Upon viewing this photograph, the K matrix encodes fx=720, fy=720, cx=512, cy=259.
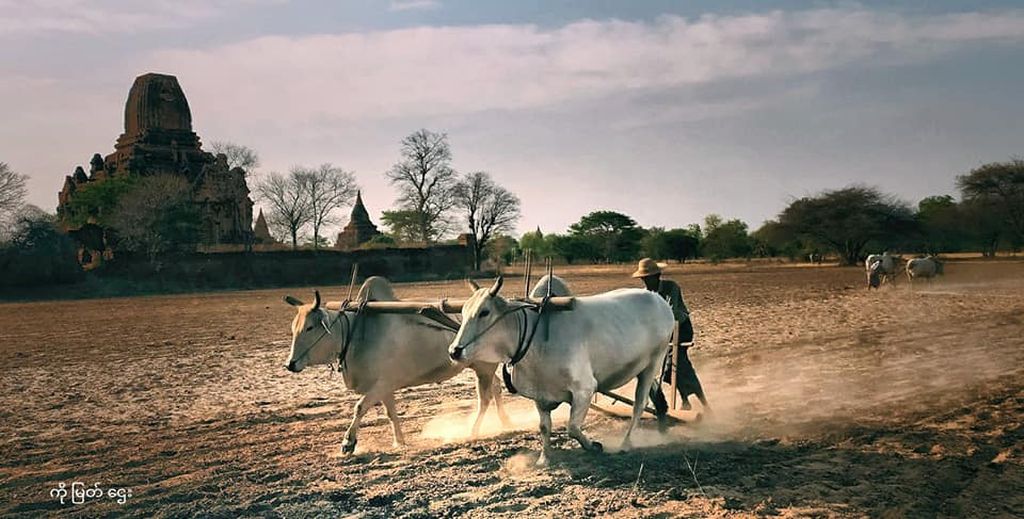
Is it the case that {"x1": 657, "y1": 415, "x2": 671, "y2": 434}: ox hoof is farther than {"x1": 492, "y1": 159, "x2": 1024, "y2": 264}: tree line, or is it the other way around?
{"x1": 492, "y1": 159, "x2": 1024, "y2": 264}: tree line

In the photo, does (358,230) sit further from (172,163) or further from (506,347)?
(506,347)

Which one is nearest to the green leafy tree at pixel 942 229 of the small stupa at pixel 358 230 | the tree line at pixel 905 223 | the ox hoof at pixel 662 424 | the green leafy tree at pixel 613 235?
the tree line at pixel 905 223

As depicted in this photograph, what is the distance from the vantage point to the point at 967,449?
19.4 feet

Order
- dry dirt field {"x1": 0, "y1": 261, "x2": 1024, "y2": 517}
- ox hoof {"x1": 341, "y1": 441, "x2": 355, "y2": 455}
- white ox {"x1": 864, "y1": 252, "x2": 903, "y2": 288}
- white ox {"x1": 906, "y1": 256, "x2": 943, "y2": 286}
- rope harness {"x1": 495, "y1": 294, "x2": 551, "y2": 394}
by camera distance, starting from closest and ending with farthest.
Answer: dry dirt field {"x1": 0, "y1": 261, "x2": 1024, "y2": 517} < rope harness {"x1": 495, "y1": 294, "x2": 551, "y2": 394} < ox hoof {"x1": 341, "y1": 441, "x2": 355, "y2": 455} < white ox {"x1": 864, "y1": 252, "x2": 903, "y2": 288} < white ox {"x1": 906, "y1": 256, "x2": 943, "y2": 286}

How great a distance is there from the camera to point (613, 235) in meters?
83.1

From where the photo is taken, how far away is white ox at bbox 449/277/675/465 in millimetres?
5523

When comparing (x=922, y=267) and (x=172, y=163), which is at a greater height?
(x=172, y=163)

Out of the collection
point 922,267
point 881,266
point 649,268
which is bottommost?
point 922,267

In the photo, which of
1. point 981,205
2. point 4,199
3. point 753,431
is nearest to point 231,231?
point 4,199

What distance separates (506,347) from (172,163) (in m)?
50.3
